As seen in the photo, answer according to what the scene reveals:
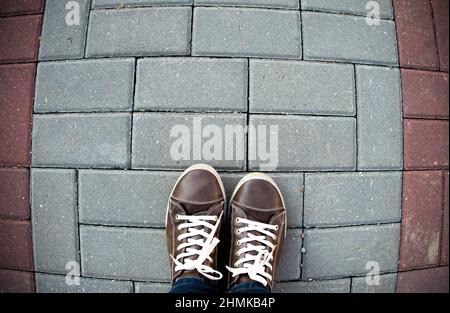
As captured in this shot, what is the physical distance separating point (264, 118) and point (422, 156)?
2.38 feet

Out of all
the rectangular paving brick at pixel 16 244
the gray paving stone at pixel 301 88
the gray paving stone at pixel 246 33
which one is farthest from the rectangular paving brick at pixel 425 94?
the rectangular paving brick at pixel 16 244

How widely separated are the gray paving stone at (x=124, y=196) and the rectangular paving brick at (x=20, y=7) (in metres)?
0.74

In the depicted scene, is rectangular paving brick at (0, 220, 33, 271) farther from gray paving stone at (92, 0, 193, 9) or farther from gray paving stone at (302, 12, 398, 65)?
gray paving stone at (302, 12, 398, 65)

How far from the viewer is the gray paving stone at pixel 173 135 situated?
1125 mm

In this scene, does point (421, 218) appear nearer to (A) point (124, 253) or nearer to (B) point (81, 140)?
(A) point (124, 253)

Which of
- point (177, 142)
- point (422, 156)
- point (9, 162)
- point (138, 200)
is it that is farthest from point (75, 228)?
point (422, 156)

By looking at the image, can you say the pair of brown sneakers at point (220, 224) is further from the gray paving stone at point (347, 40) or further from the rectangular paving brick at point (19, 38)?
the rectangular paving brick at point (19, 38)

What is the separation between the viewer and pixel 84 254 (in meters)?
1.17

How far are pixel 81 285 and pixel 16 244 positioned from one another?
0.34m

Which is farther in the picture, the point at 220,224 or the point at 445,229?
the point at 445,229

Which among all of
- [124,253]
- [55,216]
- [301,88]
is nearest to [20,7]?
[55,216]

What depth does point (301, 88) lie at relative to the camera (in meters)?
1.14

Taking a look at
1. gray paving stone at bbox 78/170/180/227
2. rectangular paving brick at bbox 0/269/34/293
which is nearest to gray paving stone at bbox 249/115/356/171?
gray paving stone at bbox 78/170/180/227

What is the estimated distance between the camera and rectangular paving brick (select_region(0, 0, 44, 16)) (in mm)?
1201
